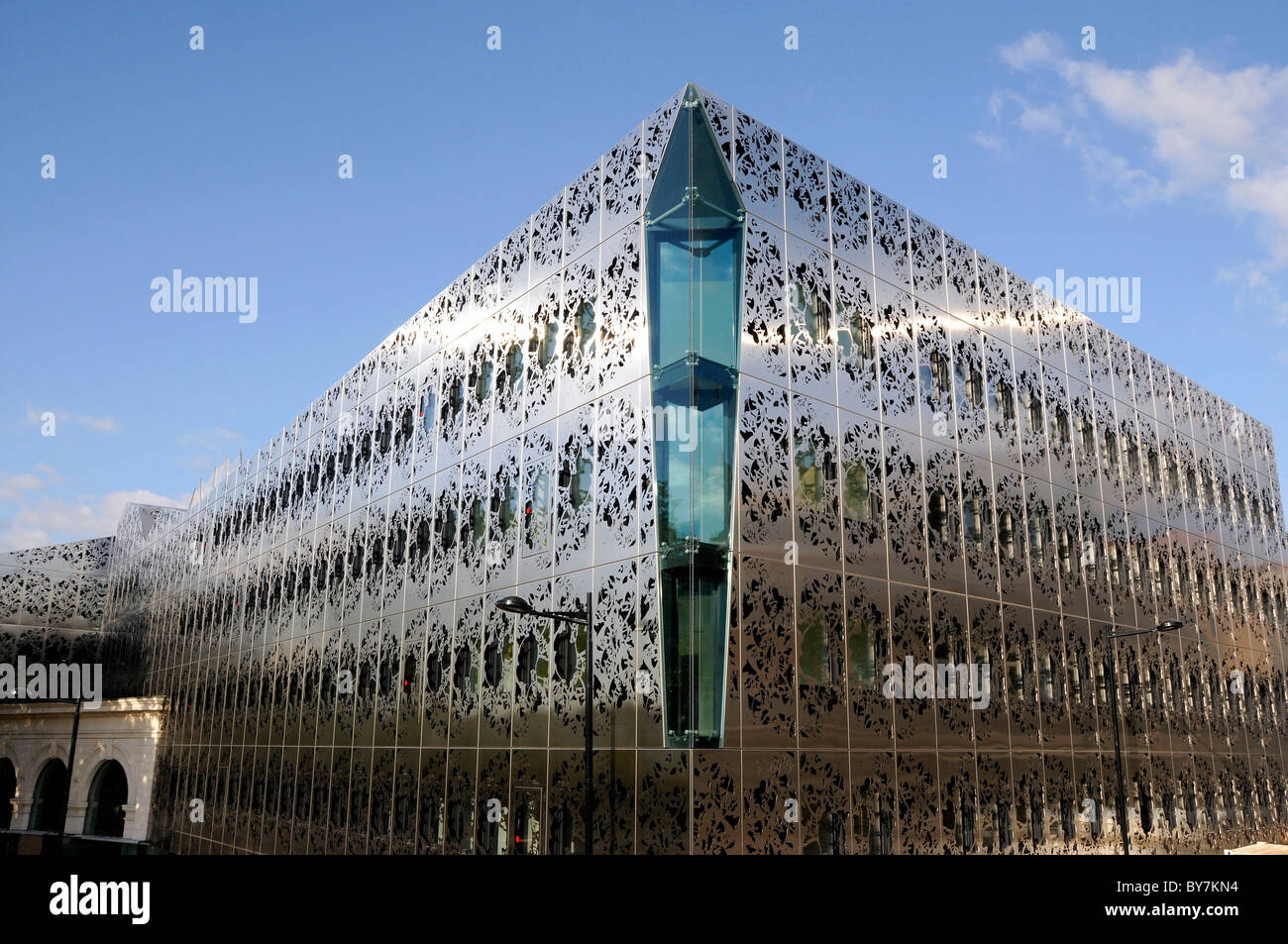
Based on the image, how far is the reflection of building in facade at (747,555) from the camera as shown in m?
17.1

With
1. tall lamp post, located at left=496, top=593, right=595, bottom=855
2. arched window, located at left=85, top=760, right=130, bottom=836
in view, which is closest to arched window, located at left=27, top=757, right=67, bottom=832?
arched window, located at left=85, top=760, right=130, bottom=836

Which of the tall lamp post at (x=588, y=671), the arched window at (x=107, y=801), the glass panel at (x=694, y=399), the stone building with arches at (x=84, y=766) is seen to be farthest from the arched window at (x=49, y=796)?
the glass panel at (x=694, y=399)

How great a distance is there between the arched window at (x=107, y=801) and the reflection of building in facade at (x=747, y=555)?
19377 mm

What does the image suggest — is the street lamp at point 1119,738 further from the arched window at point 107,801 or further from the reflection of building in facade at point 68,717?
the arched window at point 107,801

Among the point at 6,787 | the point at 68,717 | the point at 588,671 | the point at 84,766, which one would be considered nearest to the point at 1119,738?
the point at 588,671

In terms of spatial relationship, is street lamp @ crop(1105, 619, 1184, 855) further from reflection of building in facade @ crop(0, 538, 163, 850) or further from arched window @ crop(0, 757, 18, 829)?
arched window @ crop(0, 757, 18, 829)

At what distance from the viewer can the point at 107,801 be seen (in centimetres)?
4875

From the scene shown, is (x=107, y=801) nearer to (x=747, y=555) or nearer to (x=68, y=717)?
(x=68, y=717)

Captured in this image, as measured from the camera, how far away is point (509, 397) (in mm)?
22641

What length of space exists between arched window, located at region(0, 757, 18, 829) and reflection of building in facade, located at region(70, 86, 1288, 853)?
2798 centimetres
